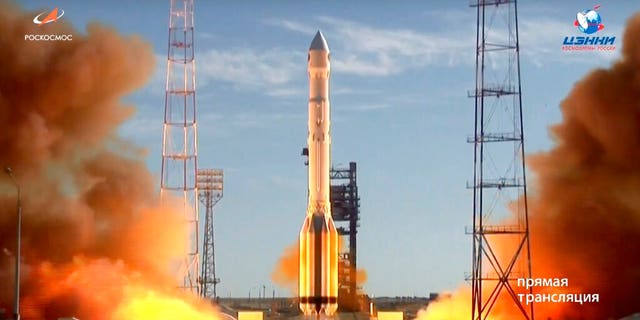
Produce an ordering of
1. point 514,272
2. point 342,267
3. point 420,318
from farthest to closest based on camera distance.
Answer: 1. point 342,267
2. point 420,318
3. point 514,272

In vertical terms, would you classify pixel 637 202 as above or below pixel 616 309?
above

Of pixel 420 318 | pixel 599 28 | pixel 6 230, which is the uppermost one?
pixel 599 28

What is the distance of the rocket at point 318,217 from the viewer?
59375mm

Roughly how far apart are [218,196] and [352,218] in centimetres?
1370

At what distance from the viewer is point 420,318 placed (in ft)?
224

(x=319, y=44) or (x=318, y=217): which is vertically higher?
(x=319, y=44)

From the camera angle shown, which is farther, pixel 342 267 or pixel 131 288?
pixel 342 267

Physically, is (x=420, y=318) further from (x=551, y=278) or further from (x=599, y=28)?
(x=599, y=28)

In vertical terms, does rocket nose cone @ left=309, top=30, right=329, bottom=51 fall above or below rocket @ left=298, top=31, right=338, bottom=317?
above

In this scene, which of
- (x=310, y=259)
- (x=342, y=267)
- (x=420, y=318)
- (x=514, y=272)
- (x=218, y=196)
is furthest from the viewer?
(x=218, y=196)

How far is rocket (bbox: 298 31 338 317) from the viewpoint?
195ft

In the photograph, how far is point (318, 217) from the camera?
195 feet

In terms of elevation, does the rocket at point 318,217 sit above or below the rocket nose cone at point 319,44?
below

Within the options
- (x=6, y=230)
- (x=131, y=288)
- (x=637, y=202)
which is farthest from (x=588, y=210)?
(x=6, y=230)
